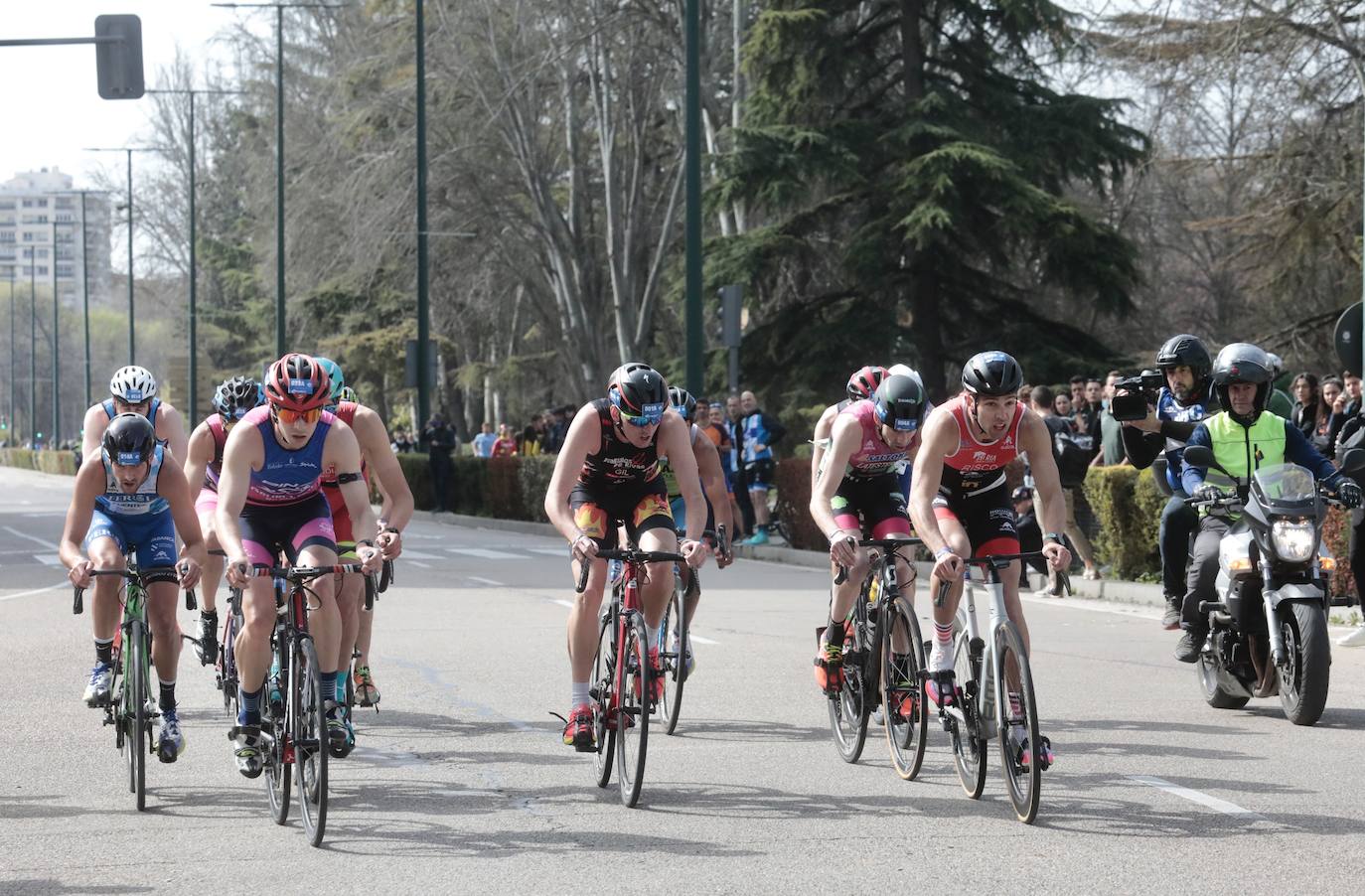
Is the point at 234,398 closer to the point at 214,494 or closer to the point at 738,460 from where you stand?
the point at 214,494

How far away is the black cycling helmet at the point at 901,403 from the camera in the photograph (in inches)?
345

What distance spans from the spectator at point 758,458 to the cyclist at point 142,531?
1488cm

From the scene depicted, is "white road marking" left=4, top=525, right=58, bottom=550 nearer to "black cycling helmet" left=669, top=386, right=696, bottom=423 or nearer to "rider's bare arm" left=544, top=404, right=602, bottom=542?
"black cycling helmet" left=669, top=386, right=696, bottom=423

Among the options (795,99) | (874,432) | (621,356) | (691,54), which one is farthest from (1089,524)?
(621,356)

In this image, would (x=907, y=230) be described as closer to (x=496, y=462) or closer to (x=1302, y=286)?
(x=1302, y=286)

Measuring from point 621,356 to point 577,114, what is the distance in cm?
502

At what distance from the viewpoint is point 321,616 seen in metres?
7.61

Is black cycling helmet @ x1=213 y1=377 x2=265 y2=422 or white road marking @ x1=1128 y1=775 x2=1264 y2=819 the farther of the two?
black cycling helmet @ x1=213 y1=377 x2=265 y2=422

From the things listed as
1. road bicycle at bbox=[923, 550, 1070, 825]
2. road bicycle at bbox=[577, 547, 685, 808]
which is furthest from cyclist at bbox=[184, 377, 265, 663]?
road bicycle at bbox=[923, 550, 1070, 825]

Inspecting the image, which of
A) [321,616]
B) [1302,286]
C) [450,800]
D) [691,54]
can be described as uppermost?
[691,54]

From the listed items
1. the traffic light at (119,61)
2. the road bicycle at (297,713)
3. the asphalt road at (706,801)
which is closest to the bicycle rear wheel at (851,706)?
the asphalt road at (706,801)

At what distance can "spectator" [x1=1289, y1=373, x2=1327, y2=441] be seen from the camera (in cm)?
1712

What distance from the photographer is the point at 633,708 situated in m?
7.79

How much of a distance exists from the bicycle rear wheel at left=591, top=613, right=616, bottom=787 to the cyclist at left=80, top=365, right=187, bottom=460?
2255 mm
